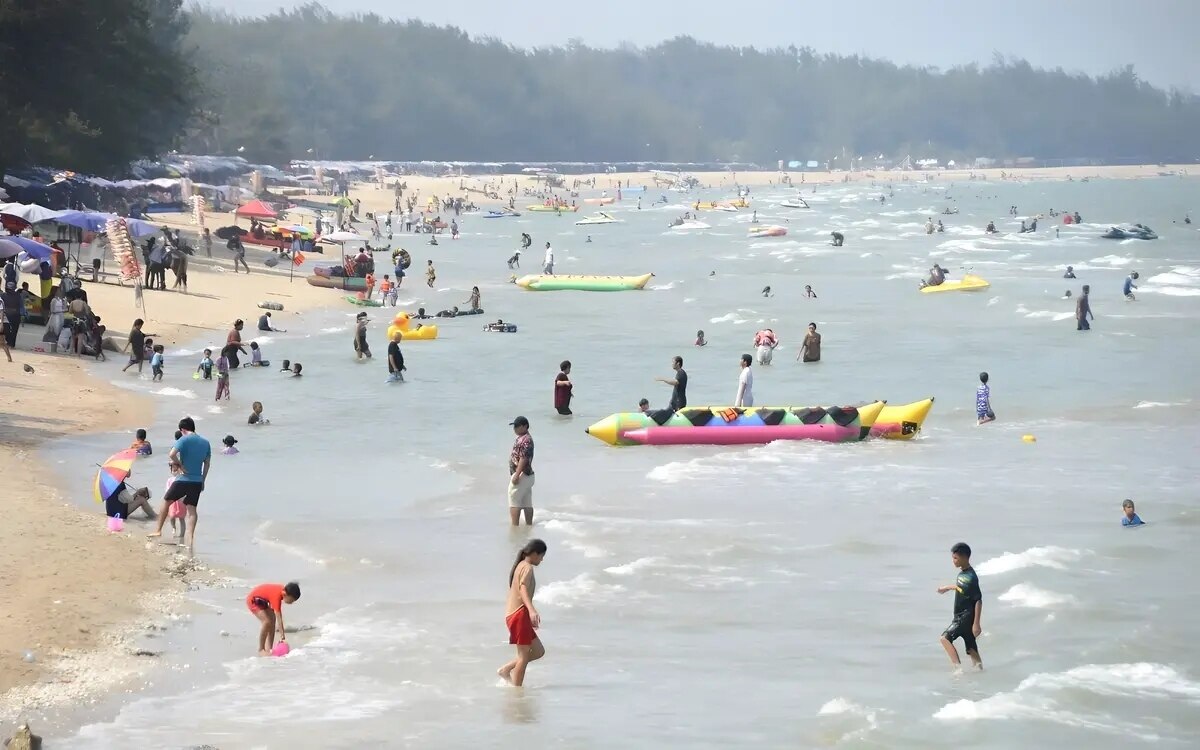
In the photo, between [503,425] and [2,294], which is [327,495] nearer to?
[503,425]

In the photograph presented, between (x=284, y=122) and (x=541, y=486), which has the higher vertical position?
(x=284, y=122)

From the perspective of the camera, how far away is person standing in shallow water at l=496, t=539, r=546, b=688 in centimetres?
1175

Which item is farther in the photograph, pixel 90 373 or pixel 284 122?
pixel 284 122

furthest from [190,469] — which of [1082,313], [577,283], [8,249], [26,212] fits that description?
[577,283]

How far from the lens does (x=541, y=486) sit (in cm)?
2084

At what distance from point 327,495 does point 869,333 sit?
2547cm

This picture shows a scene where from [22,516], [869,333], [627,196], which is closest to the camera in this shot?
[22,516]

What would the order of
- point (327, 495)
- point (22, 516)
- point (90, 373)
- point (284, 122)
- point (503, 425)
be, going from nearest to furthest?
1. point (22, 516)
2. point (327, 495)
3. point (503, 425)
4. point (90, 373)
5. point (284, 122)

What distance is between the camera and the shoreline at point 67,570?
11.8 metres

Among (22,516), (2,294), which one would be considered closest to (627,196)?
(2,294)

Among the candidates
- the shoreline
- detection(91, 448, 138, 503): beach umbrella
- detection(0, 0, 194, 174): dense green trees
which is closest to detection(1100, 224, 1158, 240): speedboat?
detection(0, 0, 194, 174): dense green trees

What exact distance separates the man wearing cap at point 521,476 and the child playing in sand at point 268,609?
4.32 m

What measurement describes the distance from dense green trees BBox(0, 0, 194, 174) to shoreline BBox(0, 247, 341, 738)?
22.5 meters

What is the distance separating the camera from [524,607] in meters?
11.9
